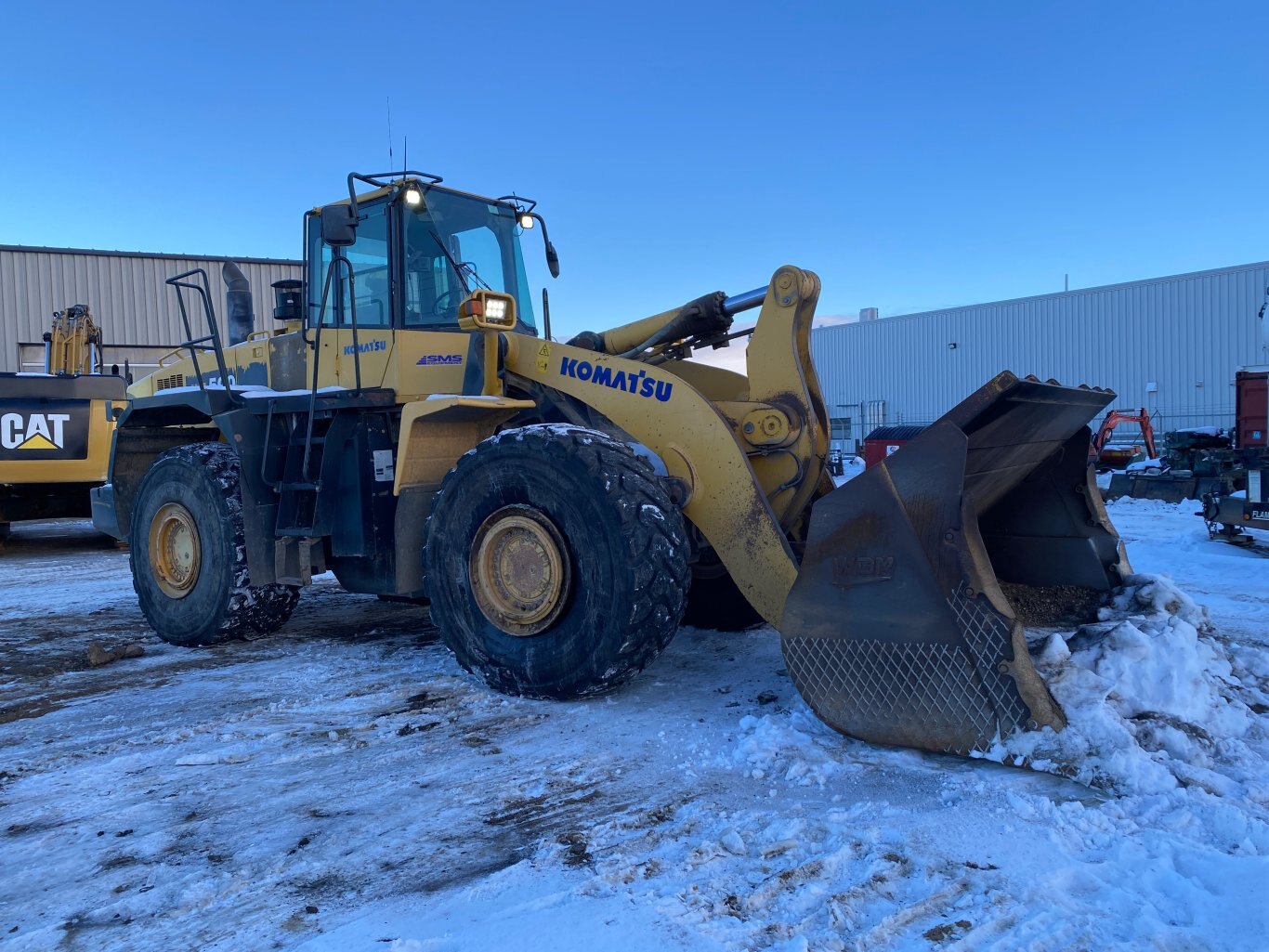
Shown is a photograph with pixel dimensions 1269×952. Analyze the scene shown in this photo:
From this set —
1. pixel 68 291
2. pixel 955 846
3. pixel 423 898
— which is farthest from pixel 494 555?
pixel 68 291

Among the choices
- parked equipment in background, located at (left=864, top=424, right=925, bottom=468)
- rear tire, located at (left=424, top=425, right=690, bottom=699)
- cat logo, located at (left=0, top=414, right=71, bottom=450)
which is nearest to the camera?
rear tire, located at (left=424, top=425, right=690, bottom=699)

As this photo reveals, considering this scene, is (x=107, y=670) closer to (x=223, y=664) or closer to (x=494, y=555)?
(x=223, y=664)

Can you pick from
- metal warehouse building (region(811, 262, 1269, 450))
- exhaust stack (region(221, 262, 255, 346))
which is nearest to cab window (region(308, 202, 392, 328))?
exhaust stack (region(221, 262, 255, 346))

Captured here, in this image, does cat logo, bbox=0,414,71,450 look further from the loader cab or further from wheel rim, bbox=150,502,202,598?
the loader cab

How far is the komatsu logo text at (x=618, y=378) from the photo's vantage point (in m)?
4.65

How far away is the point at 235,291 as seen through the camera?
24.4ft

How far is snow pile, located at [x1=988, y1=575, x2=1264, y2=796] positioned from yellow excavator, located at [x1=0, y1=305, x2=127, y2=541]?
11.9m

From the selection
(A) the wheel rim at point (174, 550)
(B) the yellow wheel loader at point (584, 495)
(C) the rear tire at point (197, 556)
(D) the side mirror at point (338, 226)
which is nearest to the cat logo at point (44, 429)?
(B) the yellow wheel loader at point (584, 495)

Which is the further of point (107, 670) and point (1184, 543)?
point (1184, 543)

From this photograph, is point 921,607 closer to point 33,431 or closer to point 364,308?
point 364,308

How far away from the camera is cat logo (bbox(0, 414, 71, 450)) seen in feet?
37.8

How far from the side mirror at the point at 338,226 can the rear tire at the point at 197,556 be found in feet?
6.06

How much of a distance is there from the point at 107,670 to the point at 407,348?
2604 mm

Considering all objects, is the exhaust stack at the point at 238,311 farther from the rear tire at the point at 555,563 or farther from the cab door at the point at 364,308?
the rear tire at the point at 555,563
